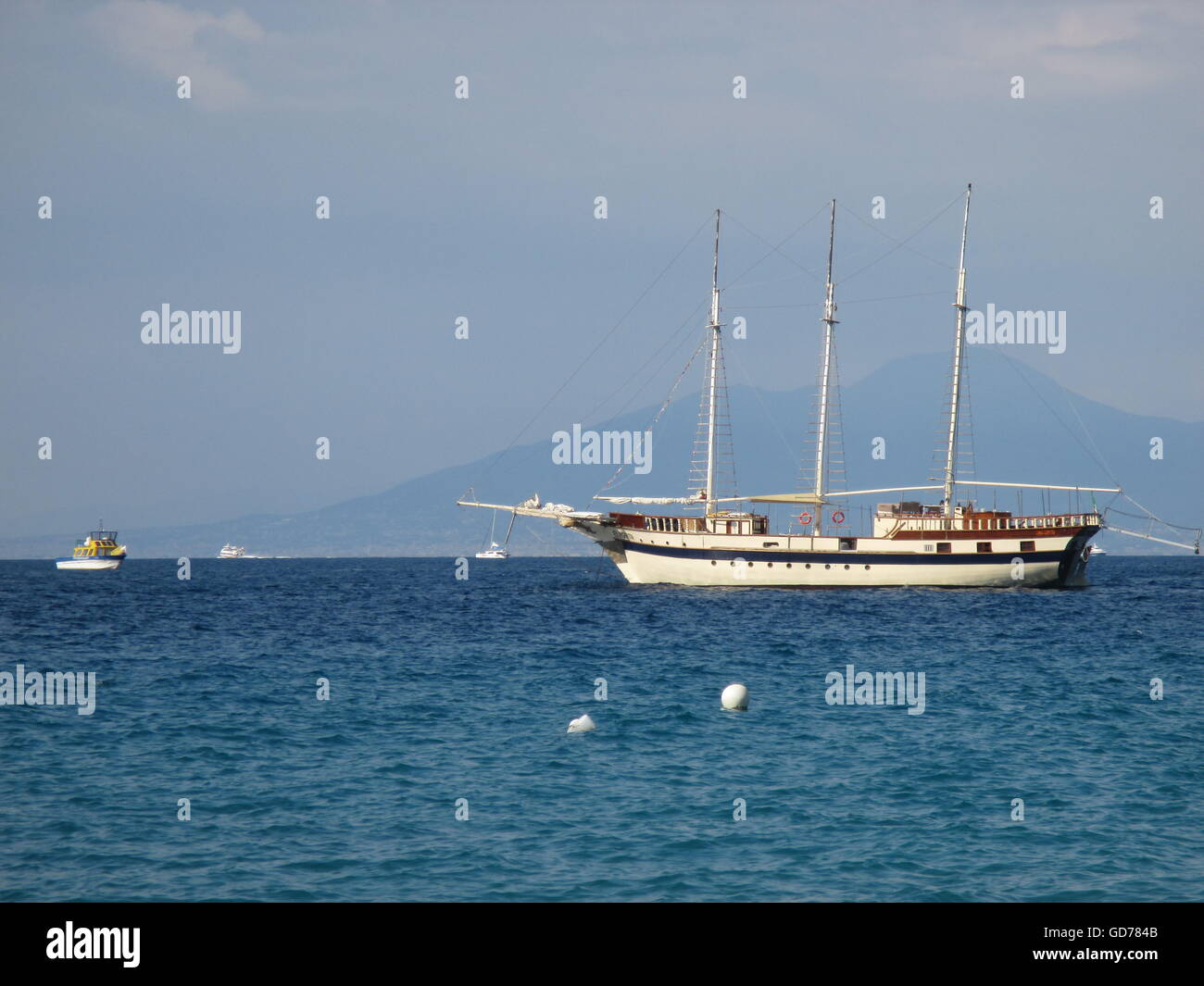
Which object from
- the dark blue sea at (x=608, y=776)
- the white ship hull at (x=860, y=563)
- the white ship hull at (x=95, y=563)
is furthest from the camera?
the white ship hull at (x=95, y=563)

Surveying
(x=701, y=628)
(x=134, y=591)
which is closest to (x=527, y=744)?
(x=701, y=628)

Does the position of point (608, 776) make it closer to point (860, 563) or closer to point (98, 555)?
point (860, 563)

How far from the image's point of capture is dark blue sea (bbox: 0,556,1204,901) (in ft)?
61.4

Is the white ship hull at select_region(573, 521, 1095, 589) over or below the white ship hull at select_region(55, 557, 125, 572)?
over

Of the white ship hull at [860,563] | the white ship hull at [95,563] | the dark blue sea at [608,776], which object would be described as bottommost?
the white ship hull at [95,563]

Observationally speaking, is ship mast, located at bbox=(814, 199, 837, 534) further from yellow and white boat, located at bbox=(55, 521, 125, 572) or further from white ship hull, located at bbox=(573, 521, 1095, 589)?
yellow and white boat, located at bbox=(55, 521, 125, 572)

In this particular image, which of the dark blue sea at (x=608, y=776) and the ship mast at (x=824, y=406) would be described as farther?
the ship mast at (x=824, y=406)

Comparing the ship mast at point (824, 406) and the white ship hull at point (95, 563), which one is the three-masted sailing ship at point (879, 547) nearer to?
the ship mast at point (824, 406)

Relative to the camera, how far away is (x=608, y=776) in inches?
997

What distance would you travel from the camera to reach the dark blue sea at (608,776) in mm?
18719

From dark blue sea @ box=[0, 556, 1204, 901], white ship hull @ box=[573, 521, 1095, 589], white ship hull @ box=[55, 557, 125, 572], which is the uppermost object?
white ship hull @ box=[573, 521, 1095, 589]

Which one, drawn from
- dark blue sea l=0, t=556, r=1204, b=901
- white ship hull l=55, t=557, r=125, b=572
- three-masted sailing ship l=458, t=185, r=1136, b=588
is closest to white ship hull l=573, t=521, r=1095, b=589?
three-masted sailing ship l=458, t=185, r=1136, b=588

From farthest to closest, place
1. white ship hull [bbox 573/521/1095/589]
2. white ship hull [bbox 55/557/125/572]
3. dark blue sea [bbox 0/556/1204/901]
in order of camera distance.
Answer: white ship hull [bbox 55/557/125/572] → white ship hull [bbox 573/521/1095/589] → dark blue sea [bbox 0/556/1204/901]

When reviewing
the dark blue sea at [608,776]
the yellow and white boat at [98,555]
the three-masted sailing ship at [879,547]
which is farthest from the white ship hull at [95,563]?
the dark blue sea at [608,776]
